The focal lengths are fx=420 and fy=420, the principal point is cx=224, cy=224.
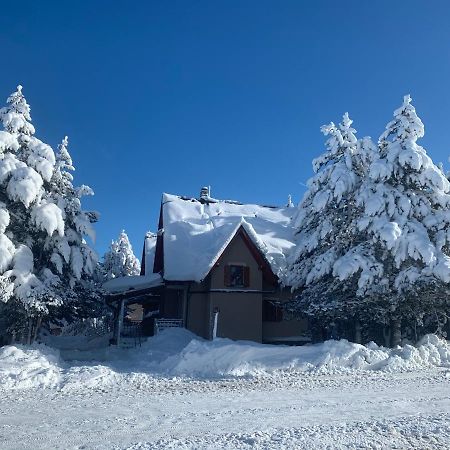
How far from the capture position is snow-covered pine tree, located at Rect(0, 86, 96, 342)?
1547 centimetres

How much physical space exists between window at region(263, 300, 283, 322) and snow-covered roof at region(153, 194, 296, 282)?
2.11m

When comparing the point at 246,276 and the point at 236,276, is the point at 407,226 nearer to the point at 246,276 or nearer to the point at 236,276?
the point at 246,276

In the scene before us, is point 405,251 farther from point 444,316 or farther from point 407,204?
Result: point 444,316

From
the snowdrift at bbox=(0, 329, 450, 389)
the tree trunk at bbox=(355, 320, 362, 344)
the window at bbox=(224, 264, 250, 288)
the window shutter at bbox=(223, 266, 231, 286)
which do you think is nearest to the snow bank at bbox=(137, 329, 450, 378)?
the snowdrift at bbox=(0, 329, 450, 389)

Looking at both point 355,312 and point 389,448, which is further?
point 355,312

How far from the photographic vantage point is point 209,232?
24.2m

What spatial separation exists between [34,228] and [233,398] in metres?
11.5

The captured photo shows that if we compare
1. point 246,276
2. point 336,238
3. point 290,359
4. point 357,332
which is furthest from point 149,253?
point 290,359

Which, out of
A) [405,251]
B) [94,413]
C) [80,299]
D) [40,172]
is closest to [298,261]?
[405,251]

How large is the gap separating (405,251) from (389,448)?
10402 mm

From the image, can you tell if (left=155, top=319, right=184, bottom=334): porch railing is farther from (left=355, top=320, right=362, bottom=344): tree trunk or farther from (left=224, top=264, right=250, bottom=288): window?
(left=355, top=320, right=362, bottom=344): tree trunk

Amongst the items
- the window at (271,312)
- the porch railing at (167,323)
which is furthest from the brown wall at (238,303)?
the porch railing at (167,323)

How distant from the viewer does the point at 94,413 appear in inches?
315

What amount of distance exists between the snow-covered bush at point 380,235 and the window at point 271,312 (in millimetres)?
3275
